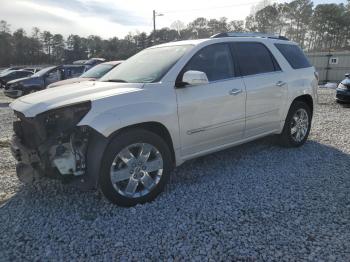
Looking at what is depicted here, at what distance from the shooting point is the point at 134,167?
3537 mm

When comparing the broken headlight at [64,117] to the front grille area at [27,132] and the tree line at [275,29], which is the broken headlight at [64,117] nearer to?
the front grille area at [27,132]

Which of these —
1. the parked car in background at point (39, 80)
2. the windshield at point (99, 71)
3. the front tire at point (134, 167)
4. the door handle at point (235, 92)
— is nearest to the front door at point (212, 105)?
the door handle at point (235, 92)

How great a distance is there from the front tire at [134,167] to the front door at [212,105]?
1.34ft

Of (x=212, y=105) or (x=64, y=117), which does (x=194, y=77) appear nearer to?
(x=212, y=105)

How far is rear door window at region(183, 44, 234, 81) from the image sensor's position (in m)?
4.08

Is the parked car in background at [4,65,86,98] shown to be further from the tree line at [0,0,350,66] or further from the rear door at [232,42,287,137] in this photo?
the tree line at [0,0,350,66]

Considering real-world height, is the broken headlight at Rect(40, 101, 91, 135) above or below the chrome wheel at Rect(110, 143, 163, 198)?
above

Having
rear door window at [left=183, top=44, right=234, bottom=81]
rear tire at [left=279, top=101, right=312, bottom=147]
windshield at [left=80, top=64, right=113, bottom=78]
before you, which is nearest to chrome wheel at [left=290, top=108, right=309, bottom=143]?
rear tire at [left=279, top=101, right=312, bottom=147]

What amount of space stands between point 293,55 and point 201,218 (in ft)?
11.8

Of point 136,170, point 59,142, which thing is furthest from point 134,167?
point 59,142

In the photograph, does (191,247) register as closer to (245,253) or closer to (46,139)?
(245,253)

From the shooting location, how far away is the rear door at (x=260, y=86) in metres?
4.57

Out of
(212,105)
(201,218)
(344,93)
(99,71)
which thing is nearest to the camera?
(201,218)

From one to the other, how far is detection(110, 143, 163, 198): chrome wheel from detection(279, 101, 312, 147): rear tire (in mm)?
2697
